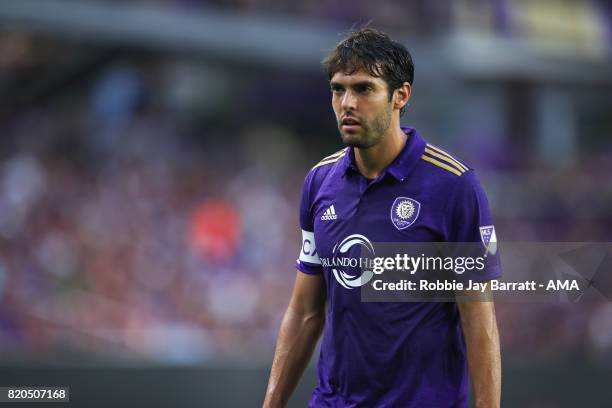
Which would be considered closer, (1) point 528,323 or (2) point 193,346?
(2) point 193,346

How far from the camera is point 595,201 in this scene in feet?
49.2

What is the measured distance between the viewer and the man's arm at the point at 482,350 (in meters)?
3.37

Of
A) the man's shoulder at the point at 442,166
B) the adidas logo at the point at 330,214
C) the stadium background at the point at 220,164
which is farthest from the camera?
the stadium background at the point at 220,164

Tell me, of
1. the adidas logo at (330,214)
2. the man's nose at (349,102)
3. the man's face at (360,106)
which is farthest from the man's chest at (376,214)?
the man's nose at (349,102)

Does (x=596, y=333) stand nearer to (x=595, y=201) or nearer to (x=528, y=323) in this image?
(x=528, y=323)

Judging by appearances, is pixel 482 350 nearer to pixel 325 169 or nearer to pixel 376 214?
pixel 376 214

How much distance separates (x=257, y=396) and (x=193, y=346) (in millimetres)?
2199

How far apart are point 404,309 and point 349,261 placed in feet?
0.96

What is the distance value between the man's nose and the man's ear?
0.59ft

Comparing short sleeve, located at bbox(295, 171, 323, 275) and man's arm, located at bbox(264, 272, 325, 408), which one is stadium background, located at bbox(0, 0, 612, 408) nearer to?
man's arm, located at bbox(264, 272, 325, 408)

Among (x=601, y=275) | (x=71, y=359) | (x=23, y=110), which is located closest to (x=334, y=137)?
(x=23, y=110)

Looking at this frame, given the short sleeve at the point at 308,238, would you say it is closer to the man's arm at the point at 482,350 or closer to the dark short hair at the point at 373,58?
the dark short hair at the point at 373,58

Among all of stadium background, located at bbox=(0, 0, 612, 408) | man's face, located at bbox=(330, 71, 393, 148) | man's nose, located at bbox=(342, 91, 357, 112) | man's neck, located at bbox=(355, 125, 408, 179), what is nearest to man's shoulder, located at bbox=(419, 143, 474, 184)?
man's neck, located at bbox=(355, 125, 408, 179)

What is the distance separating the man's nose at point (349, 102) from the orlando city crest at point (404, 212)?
14.9 inches
